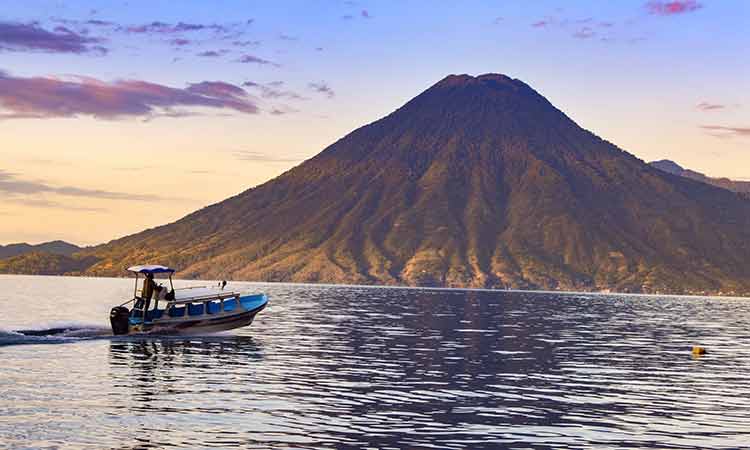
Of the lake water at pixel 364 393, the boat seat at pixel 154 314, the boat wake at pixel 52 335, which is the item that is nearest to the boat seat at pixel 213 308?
the lake water at pixel 364 393

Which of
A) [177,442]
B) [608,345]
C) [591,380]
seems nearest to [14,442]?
[177,442]

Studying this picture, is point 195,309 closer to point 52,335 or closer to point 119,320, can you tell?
point 119,320

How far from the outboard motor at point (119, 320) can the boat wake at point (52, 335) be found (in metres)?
0.86

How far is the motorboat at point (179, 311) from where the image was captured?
76.2 m

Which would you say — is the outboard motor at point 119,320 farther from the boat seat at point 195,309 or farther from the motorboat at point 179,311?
the boat seat at point 195,309

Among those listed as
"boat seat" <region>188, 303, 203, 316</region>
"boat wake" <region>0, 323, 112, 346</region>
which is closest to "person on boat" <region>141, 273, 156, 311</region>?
"boat wake" <region>0, 323, 112, 346</region>

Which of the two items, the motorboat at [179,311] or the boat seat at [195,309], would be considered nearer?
the motorboat at [179,311]

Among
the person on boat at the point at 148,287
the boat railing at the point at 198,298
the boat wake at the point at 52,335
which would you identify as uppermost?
the person on boat at the point at 148,287

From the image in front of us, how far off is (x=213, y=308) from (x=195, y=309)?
6.06ft

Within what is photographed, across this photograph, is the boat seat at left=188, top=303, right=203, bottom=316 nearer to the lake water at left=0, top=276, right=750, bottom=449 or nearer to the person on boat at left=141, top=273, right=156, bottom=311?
the lake water at left=0, top=276, right=750, bottom=449

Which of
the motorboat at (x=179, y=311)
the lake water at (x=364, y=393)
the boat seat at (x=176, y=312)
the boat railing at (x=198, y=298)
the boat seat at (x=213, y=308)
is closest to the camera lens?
the lake water at (x=364, y=393)

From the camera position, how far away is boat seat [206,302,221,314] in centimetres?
8157

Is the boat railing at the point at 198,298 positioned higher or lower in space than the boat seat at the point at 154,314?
higher

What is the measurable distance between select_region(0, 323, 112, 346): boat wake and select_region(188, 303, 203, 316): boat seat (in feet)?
21.2
